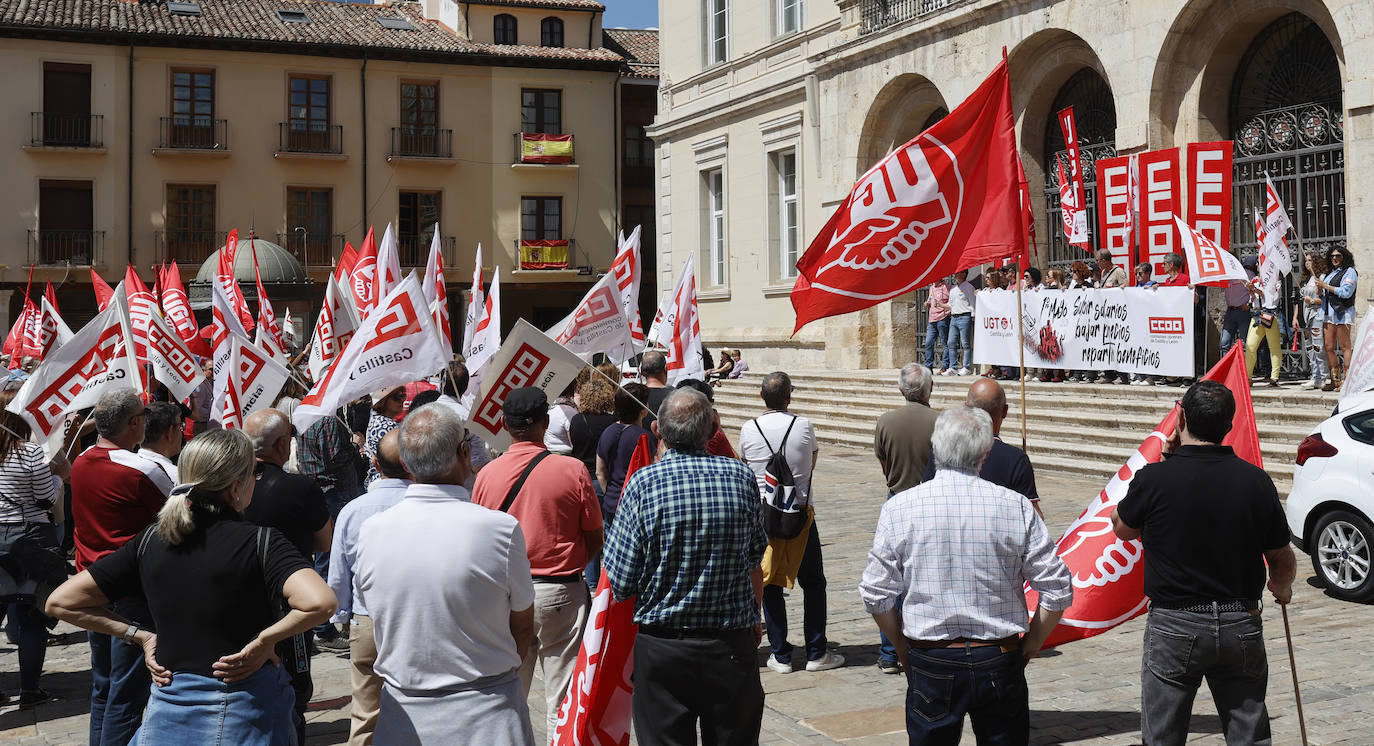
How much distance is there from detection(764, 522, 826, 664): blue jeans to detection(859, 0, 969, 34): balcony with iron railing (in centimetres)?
1647

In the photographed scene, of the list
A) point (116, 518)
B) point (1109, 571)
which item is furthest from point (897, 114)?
point (116, 518)

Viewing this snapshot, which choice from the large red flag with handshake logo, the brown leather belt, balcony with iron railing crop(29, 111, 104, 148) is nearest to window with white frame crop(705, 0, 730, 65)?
balcony with iron railing crop(29, 111, 104, 148)

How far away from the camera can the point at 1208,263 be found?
1404cm

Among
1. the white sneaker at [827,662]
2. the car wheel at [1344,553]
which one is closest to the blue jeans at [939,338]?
the car wheel at [1344,553]

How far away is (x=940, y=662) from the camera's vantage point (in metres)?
4.39

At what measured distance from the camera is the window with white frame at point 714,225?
101 ft

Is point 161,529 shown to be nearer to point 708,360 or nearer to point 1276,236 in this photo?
point 1276,236

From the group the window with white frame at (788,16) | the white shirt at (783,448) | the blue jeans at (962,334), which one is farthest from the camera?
the window with white frame at (788,16)

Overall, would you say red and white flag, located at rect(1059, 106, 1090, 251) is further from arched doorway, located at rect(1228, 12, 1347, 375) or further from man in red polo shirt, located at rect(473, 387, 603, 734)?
man in red polo shirt, located at rect(473, 387, 603, 734)

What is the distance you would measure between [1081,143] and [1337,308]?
749cm

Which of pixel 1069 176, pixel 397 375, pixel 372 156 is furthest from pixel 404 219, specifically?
pixel 397 375

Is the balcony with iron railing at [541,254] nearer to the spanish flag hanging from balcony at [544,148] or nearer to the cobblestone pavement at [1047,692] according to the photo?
the spanish flag hanging from balcony at [544,148]

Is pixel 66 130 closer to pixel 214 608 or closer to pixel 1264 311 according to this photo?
pixel 1264 311

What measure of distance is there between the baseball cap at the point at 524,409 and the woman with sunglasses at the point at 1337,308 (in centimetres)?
1121
